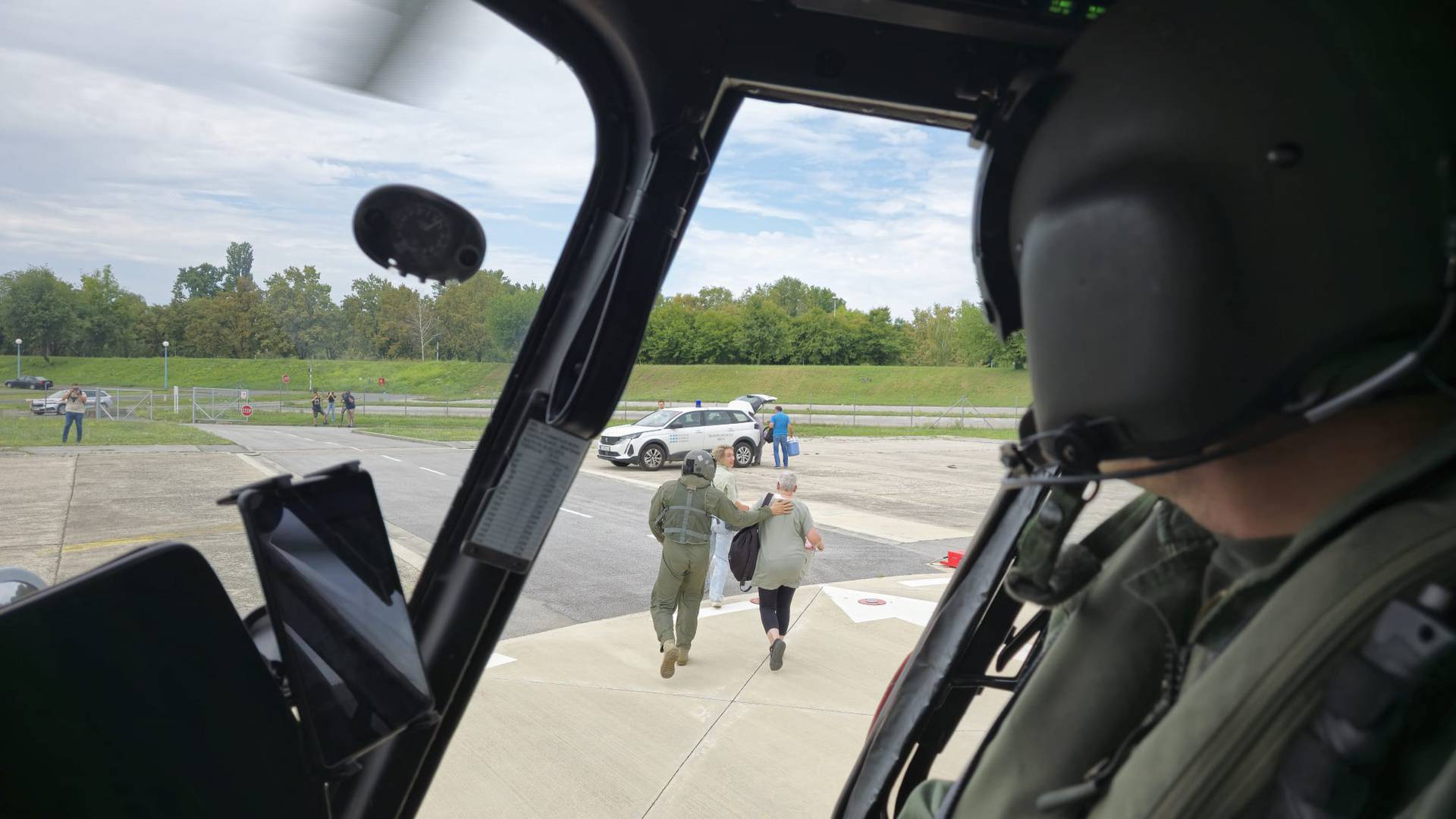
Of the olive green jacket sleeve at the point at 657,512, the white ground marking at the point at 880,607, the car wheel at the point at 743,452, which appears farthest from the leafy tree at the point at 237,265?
the car wheel at the point at 743,452

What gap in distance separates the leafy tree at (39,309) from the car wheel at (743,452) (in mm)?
14453

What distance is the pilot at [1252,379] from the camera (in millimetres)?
630

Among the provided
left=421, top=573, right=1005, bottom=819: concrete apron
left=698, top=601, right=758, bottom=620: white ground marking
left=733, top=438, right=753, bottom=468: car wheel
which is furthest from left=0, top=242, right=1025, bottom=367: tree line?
left=733, top=438, right=753, bottom=468: car wheel

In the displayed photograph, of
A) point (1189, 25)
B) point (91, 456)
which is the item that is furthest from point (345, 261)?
point (1189, 25)

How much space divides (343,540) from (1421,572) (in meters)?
1.12

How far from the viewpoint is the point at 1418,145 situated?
0.71m

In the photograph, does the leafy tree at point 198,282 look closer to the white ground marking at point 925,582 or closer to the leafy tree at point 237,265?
the leafy tree at point 237,265

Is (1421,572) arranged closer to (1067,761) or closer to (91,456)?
(1067,761)

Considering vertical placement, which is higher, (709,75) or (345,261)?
(709,75)

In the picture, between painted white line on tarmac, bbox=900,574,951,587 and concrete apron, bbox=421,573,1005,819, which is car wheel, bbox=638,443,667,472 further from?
concrete apron, bbox=421,573,1005,819

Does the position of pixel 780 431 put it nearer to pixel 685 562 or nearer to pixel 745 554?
pixel 745 554

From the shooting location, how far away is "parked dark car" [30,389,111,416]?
1.24 m

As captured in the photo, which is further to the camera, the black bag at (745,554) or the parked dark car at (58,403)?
the black bag at (745,554)

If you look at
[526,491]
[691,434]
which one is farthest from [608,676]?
[691,434]
